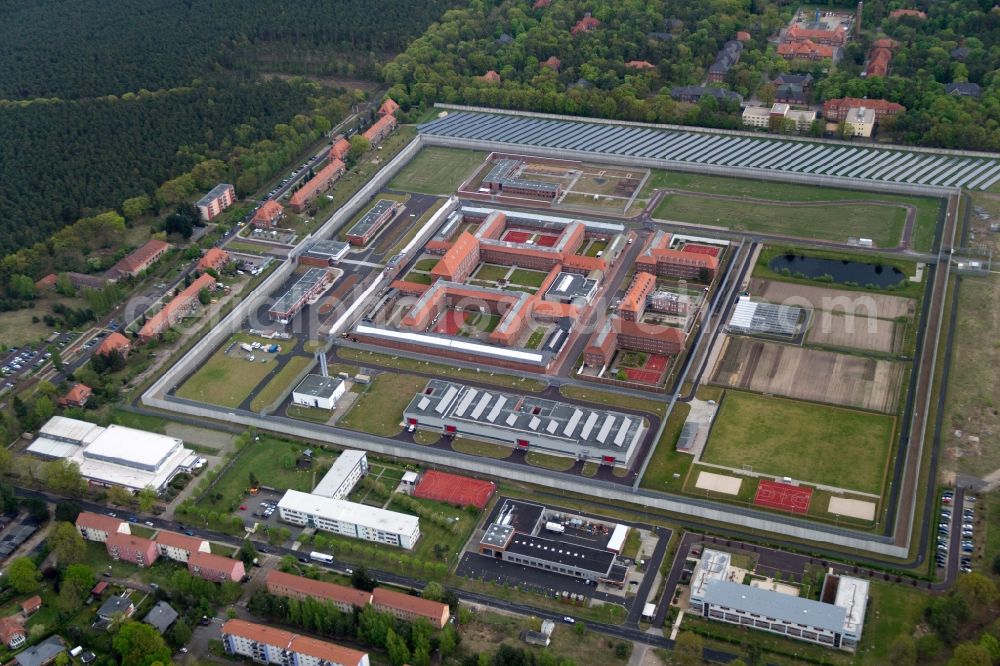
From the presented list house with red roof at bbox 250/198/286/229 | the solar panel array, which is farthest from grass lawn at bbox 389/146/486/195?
house with red roof at bbox 250/198/286/229

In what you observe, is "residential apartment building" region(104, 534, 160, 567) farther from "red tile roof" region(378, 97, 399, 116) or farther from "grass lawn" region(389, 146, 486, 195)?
"red tile roof" region(378, 97, 399, 116)

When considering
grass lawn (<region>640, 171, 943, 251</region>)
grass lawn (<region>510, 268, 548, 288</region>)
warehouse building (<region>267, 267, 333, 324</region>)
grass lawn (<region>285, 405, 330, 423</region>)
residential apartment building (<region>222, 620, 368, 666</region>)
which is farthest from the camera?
grass lawn (<region>640, 171, 943, 251</region>)

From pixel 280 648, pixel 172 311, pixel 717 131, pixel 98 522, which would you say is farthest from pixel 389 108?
pixel 280 648

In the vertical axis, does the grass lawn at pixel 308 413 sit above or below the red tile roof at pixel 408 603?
above

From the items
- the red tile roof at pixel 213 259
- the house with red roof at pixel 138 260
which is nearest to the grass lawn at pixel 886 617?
the red tile roof at pixel 213 259

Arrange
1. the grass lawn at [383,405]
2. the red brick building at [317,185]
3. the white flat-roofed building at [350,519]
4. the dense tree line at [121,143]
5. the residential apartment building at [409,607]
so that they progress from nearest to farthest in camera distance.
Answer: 1. the residential apartment building at [409,607]
2. the white flat-roofed building at [350,519]
3. the grass lawn at [383,405]
4. the dense tree line at [121,143]
5. the red brick building at [317,185]

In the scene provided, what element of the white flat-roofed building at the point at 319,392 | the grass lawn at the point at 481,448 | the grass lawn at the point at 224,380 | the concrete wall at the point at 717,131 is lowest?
the grass lawn at the point at 224,380

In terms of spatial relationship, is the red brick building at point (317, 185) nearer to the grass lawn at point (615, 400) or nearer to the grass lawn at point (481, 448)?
the grass lawn at point (615, 400)
